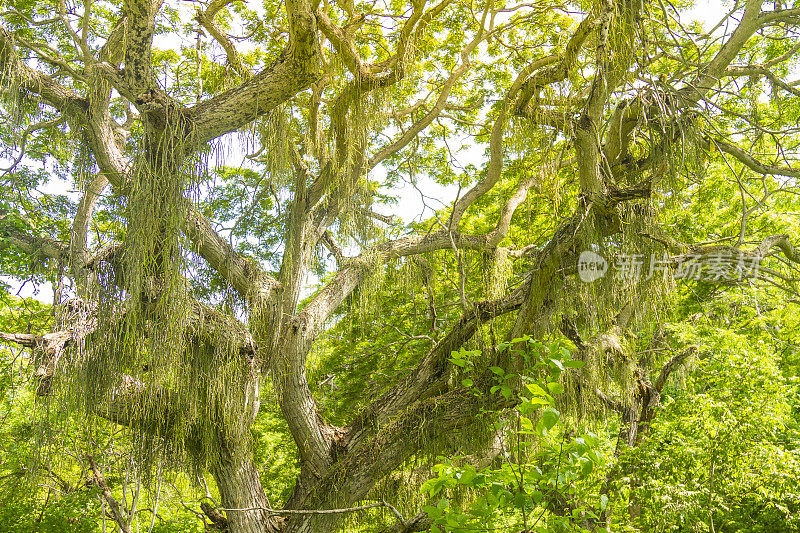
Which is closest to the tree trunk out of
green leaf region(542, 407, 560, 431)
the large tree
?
the large tree

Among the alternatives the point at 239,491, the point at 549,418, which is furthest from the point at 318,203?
the point at 549,418

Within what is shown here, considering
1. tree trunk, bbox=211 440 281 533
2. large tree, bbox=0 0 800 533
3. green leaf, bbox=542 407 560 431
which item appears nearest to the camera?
green leaf, bbox=542 407 560 431

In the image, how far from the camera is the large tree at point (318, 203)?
8.70 feet

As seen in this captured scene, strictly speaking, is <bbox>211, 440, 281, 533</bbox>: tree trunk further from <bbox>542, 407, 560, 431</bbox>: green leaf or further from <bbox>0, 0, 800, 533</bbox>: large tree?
<bbox>542, 407, 560, 431</bbox>: green leaf

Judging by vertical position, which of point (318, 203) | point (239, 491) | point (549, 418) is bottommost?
point (239, 491)

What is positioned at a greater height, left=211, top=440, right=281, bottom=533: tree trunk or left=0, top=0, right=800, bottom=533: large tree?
left=0, top=0, right=800, bottom=533: large tree

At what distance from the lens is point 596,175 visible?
114 inches

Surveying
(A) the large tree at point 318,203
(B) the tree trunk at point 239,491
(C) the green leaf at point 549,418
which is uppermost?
(A) the large tree at point 318,203

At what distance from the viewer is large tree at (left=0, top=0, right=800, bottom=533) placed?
2.65 meters

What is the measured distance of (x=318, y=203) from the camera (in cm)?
452

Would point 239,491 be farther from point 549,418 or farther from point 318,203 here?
point 549,418

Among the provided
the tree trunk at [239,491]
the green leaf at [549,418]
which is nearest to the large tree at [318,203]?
the tree trunk at [239,491]

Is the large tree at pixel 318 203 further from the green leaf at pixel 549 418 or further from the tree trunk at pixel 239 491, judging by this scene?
the green leaf at pixel 549 418

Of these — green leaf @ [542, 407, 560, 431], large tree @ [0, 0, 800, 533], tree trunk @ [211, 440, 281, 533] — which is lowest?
tree trunk @ [211, 440, 281, 533]
